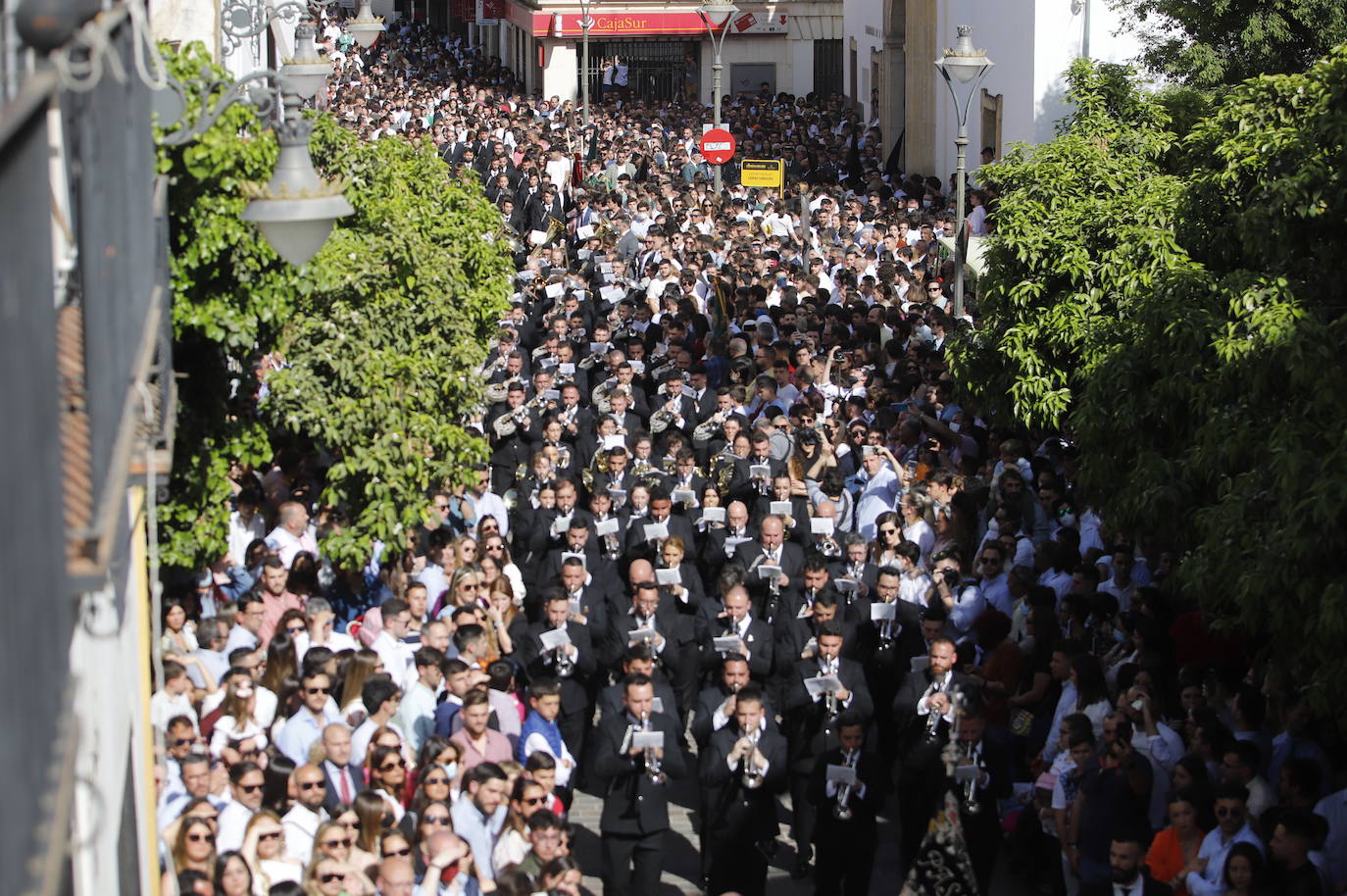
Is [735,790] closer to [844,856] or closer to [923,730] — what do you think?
[844,856]

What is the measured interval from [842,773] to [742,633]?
→ 1.76 m

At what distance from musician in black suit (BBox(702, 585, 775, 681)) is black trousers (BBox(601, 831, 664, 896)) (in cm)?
160

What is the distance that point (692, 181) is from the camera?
34000 millimetres

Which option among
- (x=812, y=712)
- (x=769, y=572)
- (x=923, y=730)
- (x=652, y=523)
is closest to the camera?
(x=923, y=730)

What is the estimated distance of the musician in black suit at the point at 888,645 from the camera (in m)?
12.1

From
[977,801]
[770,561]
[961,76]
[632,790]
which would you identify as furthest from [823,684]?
[961,76]

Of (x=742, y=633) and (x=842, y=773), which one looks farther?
(x=742, y=633)

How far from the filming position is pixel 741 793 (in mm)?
10516

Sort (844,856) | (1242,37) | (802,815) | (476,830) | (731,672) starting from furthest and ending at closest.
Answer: (1242,37), (802,815), (731,672), (844,856), (476,830)

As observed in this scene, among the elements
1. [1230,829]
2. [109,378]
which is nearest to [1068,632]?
[1230,829]

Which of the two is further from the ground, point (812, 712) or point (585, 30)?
point (585, 30)

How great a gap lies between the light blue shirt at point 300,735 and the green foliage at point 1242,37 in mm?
13775

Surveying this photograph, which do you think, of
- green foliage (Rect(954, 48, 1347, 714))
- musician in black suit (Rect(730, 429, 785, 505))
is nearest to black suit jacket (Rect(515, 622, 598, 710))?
musician in black suit (Rect(730, 429, 785, 505))

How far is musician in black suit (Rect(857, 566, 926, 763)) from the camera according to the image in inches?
476
